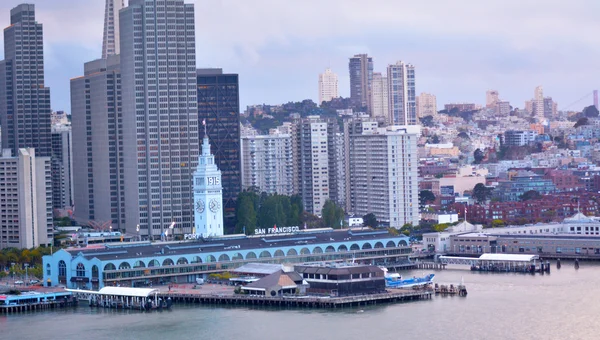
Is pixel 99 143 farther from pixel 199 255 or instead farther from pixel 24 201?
pixel 199 255

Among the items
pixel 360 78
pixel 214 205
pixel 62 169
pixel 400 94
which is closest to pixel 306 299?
Answer: pixel 214 205

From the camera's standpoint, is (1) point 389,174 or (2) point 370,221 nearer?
(1) point 389,174

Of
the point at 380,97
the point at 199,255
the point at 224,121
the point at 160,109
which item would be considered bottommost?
the point at 199,255

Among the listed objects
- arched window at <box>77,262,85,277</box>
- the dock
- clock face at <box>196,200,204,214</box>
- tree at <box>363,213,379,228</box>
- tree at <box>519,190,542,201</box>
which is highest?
clock face at <box>196,200,204,214</box>

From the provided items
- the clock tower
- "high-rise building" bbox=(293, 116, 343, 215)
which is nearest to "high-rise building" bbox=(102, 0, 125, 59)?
"high-rise building" bbox=(293, 116, 343, 215)

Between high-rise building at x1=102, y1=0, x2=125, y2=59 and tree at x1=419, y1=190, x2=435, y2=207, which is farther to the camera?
tree at x1=419, y1=190, x2=435, y2=207

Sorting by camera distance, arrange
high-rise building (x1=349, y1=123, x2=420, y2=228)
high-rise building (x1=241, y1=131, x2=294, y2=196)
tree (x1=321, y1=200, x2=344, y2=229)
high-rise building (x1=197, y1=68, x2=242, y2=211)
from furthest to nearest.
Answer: high-rise building (x1=241, y1=131, x2=294, y2=196) → high-rise building (x1=197, y1=68, x2=242, y2=211) → high-rise building (x1=349, y1=123, x2=420, y2=228) → tree (x1=321, y1=200, x2=344, y2=229)

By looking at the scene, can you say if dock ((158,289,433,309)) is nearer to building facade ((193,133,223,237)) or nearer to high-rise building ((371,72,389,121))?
building facade ((193,133,223,237))

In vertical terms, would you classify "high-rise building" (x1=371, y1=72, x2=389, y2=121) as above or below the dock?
above
